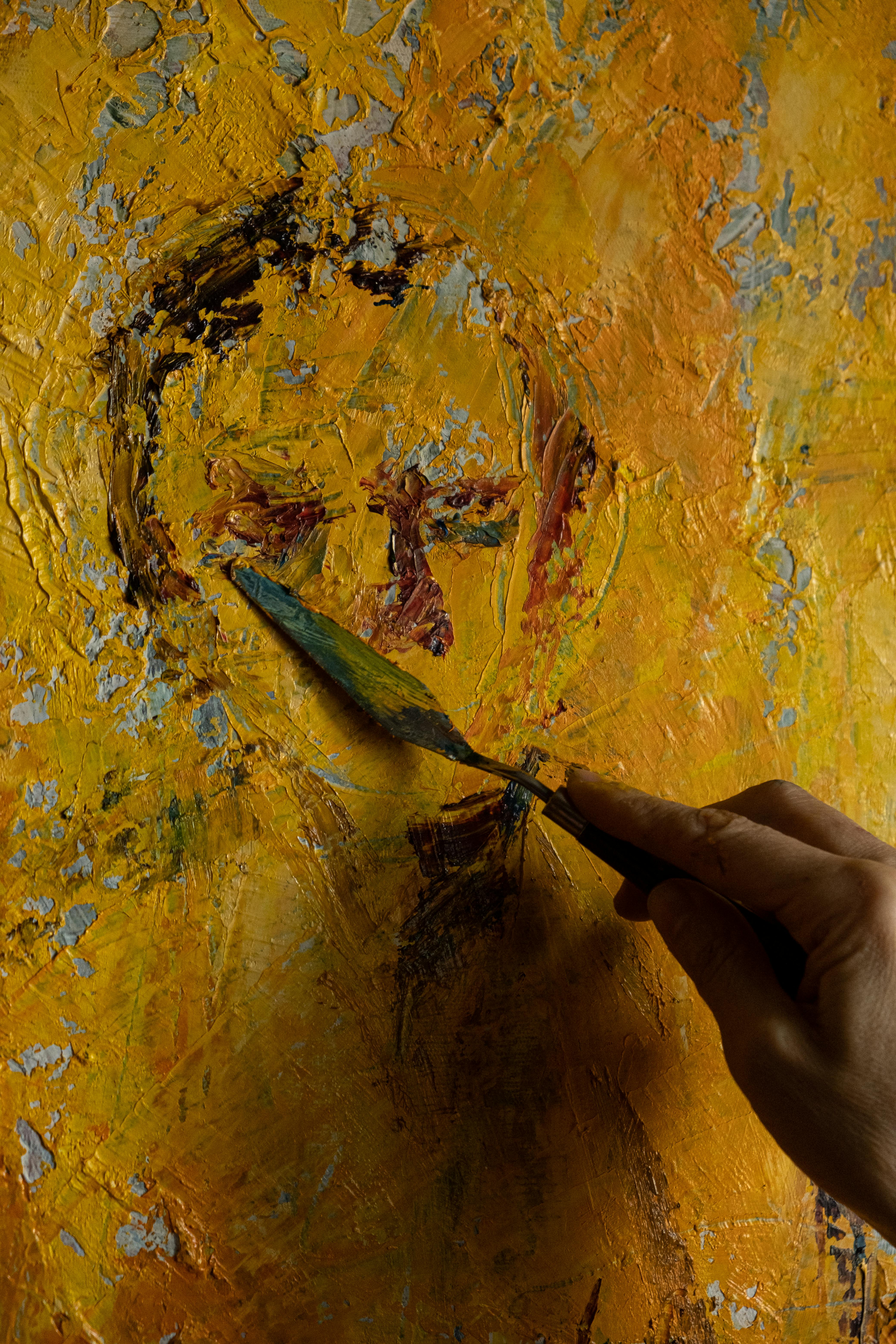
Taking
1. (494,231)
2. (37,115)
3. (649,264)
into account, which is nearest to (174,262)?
(37,115)

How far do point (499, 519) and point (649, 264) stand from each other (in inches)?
12.4

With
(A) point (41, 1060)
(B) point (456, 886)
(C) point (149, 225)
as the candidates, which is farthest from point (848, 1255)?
(C) point (149, 225)

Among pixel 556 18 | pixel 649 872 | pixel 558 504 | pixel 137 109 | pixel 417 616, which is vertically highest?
pixel 556 18

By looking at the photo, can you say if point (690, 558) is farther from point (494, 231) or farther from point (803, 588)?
point (494, 231)

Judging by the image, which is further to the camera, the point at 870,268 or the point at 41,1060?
the point at 870,268

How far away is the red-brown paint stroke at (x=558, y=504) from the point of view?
790 mm

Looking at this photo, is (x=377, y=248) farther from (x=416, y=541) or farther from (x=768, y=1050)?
(x=768, y=1050)

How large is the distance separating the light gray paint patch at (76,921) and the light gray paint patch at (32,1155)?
0.13m

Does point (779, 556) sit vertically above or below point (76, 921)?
above

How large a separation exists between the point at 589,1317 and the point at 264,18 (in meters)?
1.19

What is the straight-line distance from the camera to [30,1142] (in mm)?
623

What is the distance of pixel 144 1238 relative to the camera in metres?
0.64

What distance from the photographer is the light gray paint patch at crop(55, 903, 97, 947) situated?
0.64m

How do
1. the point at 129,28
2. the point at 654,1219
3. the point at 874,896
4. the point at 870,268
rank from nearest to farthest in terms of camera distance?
the point at 874,896 → the point at 129,28 → the point at 654,1219 → the point at 870,268
